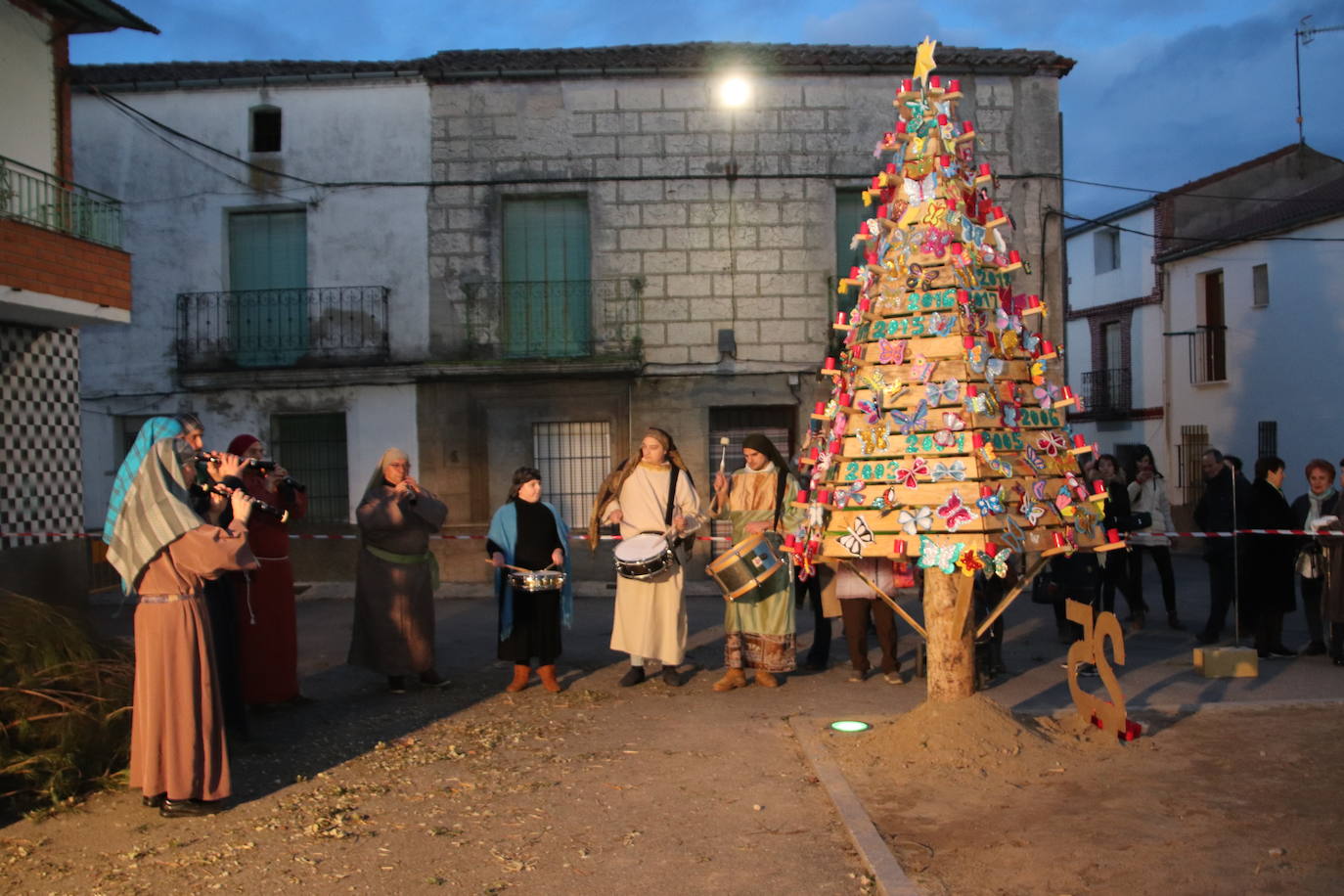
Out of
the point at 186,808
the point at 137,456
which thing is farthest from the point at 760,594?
the point at 137,456

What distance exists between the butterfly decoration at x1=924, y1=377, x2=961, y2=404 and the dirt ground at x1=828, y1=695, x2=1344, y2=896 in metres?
1.67

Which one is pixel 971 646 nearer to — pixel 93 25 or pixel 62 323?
pixel 62 323

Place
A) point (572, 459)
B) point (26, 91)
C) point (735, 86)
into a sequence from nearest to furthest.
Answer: point (26, 91)
point (735, 86)
point (572, 459)

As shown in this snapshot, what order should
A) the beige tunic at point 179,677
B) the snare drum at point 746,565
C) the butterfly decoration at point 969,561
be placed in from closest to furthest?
the beige tunic at point 179,677
the butterfly decoration at point 969,561
the snare drum at point 746,565

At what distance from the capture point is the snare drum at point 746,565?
9102mm

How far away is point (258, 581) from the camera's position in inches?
336

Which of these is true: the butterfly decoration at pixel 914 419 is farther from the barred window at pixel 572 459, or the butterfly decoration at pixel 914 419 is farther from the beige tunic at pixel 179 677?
the barred window at pixel 572 459

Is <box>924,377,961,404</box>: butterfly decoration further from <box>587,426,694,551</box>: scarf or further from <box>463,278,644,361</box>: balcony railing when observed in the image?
<box>463,278,644,361</box>: balcony railing

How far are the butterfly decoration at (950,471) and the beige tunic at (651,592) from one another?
9.37 ft

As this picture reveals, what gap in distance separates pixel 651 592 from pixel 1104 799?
3976 mm

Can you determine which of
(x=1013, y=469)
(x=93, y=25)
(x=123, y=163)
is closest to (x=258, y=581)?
(x=1013, y=469)

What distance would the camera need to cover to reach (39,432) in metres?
12.7

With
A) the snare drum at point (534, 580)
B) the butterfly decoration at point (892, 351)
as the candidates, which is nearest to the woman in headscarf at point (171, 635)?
the snare drum at point (534, 580)

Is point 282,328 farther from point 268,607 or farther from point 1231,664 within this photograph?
point 1231,664
